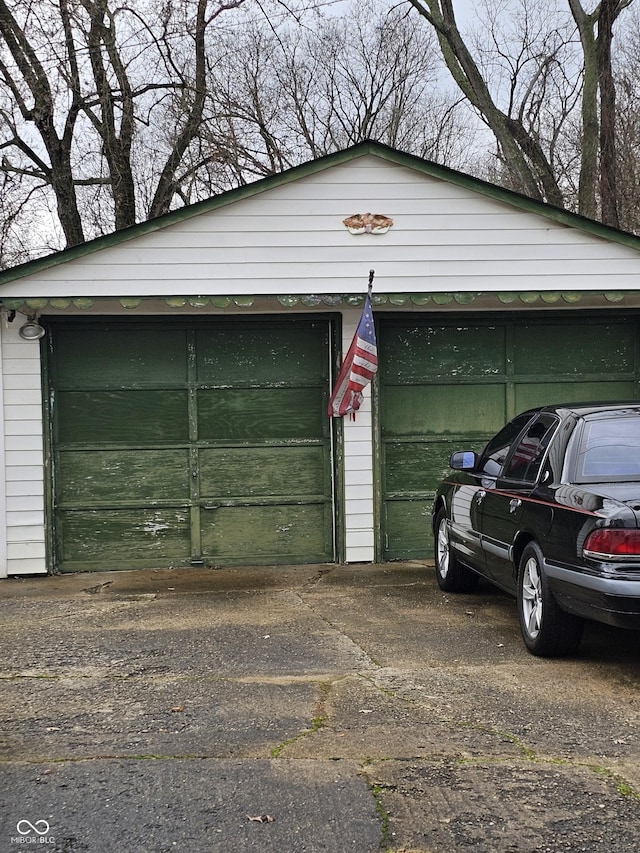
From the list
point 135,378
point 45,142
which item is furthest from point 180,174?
point 135,378

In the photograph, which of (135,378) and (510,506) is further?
(135,378)

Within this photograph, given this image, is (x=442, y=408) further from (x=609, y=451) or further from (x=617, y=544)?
(x=617, y=544)

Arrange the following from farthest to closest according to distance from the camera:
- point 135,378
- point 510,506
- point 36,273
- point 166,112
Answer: point 166,112, point 135,378, point 36,273, point 510,506

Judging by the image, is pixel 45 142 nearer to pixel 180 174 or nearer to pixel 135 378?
pixel 180 174

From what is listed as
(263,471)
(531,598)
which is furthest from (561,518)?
(263,471)

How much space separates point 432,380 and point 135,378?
316 centimetres

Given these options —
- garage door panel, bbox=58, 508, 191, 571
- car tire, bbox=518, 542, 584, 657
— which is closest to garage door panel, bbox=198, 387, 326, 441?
garage door panel, bbox=58, 508, 191, 571

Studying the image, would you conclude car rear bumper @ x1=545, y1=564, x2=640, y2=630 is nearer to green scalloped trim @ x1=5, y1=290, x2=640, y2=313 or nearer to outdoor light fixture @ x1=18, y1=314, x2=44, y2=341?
green scalloped trim @ x1=5, y1=290, x2=640, y2=313

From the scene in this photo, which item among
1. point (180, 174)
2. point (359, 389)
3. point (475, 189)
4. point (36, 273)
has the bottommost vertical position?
point (359, 389)

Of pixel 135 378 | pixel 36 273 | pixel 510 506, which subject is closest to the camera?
pixel 510 506

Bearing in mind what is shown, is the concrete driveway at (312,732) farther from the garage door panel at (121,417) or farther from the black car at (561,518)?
the garage door panel at (121,417)

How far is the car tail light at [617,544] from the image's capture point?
197 inches

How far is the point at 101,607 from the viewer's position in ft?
26.1

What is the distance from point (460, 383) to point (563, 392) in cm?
114
